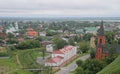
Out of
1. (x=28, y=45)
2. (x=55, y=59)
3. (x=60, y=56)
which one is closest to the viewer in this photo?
(x=55, y=59)

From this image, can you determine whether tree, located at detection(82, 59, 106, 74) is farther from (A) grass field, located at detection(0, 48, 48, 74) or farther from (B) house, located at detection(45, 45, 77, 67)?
(B) house, located at detection(45, 45, 77, 67)

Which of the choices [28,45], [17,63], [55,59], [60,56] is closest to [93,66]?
[55,59]

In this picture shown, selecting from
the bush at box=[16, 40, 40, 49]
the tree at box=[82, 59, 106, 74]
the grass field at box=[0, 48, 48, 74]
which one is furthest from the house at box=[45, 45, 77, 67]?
the tree at box=[82, 59, 106, 74]

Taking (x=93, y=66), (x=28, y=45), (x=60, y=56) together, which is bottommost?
(x=28, y=45)

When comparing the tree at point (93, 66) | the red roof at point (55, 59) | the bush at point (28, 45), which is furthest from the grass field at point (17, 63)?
the tree at point (93, 66)

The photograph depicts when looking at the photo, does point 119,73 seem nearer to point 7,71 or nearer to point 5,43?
point 7,71

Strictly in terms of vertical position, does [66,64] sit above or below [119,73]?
below

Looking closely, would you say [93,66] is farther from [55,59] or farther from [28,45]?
[28,45]

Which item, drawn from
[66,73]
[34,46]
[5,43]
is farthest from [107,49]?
[5,43]
